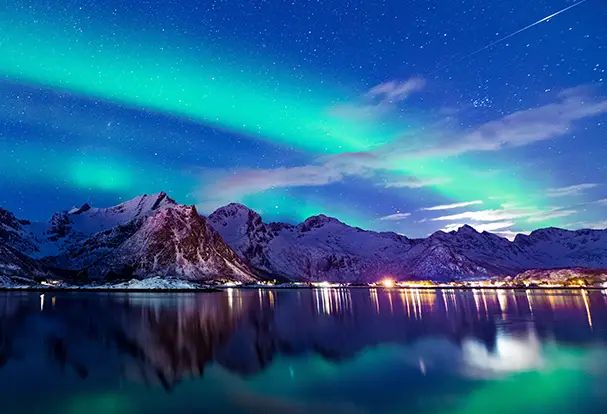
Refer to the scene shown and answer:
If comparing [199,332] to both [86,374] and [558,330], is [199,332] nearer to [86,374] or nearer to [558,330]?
[86,374]

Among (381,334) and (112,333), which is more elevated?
(112,333)

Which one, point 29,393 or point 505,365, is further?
point 505,365

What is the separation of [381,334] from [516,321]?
23944mm

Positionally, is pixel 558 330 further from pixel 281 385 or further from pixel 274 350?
pixel 281 385

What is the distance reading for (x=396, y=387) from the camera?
21609mm

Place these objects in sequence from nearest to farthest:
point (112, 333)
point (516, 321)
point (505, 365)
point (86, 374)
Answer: point (86, 374) → point (505, 365) → point (112, 333) → point (516, 321)

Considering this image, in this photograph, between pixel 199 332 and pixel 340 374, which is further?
pixel 199 332

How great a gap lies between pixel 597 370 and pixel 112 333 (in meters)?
40.4

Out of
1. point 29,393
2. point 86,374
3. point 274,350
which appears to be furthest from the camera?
point 274,350

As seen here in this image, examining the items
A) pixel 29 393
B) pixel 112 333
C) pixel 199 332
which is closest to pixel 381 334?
pixel 199 332

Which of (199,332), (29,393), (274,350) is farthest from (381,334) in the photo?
(29,393)

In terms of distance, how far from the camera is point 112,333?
41.6 meters

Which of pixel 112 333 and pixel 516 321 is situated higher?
pixel 112 333

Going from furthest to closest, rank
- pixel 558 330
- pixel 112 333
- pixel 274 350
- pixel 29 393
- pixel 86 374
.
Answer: pixel 558 330
pixel 112 333
pixel 274 350
pixel 86 374
pixel 29 393
